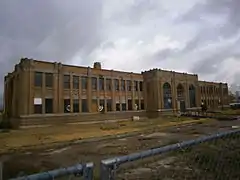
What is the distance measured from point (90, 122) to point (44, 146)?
79.9 feet

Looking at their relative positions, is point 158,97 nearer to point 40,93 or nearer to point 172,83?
point 172,83

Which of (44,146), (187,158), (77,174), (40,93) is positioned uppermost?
(40,93)

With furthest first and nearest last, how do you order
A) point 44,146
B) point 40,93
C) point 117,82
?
point 117,82, point 40,93, point 44,146

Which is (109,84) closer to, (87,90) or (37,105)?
(87,90)

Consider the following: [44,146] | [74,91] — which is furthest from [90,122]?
[44,146]

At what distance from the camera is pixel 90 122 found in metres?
45.2

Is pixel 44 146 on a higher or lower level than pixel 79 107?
lower

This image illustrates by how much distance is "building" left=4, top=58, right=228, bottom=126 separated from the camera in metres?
39.1

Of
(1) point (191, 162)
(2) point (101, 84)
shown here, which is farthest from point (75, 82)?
(1) point (191, 162)

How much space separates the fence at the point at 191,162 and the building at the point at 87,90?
35.6 m

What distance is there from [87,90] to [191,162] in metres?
40.9

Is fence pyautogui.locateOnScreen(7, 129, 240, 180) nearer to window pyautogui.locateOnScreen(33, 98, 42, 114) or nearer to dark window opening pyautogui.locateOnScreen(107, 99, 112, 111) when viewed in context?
window pyautogui.locateOnScreen(33, 98, 42, 114)

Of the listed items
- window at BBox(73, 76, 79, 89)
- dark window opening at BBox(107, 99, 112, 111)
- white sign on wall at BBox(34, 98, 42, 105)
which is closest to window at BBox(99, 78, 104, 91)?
dark window opening at BBox(107, 99, 112, 111)

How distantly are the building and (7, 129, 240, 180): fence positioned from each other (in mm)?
35583
